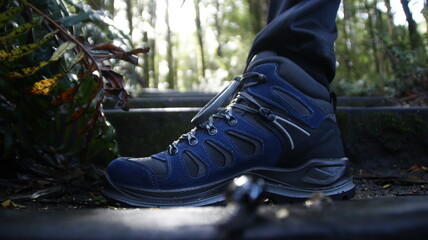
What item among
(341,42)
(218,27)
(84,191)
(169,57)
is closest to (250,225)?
(84,191)

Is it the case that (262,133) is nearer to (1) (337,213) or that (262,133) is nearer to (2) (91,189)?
(1) (337,213)

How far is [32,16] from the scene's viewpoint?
188cm

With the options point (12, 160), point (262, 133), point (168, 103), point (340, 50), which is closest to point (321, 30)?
point (262, 133)

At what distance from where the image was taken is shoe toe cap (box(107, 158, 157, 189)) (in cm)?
148

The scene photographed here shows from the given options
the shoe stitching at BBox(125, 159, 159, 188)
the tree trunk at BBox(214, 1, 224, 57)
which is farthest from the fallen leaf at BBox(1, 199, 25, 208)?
the tree trunk at BBox(214, 1, 224, 57)

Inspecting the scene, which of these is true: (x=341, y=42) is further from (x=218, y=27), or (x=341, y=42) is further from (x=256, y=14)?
(x=218, y=27)

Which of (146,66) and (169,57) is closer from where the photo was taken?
(146,66)

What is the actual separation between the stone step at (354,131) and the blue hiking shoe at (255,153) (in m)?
0.98

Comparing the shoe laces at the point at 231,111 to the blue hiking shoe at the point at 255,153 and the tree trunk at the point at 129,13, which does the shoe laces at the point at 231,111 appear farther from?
the tree trunk at the point at 129,13

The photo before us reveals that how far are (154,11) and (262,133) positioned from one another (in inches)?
828

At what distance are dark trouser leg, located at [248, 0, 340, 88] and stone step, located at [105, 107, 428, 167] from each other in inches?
37.5

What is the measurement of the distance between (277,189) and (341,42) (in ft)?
24.7

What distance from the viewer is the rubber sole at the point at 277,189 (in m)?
1.47

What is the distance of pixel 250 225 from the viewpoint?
705 mm
